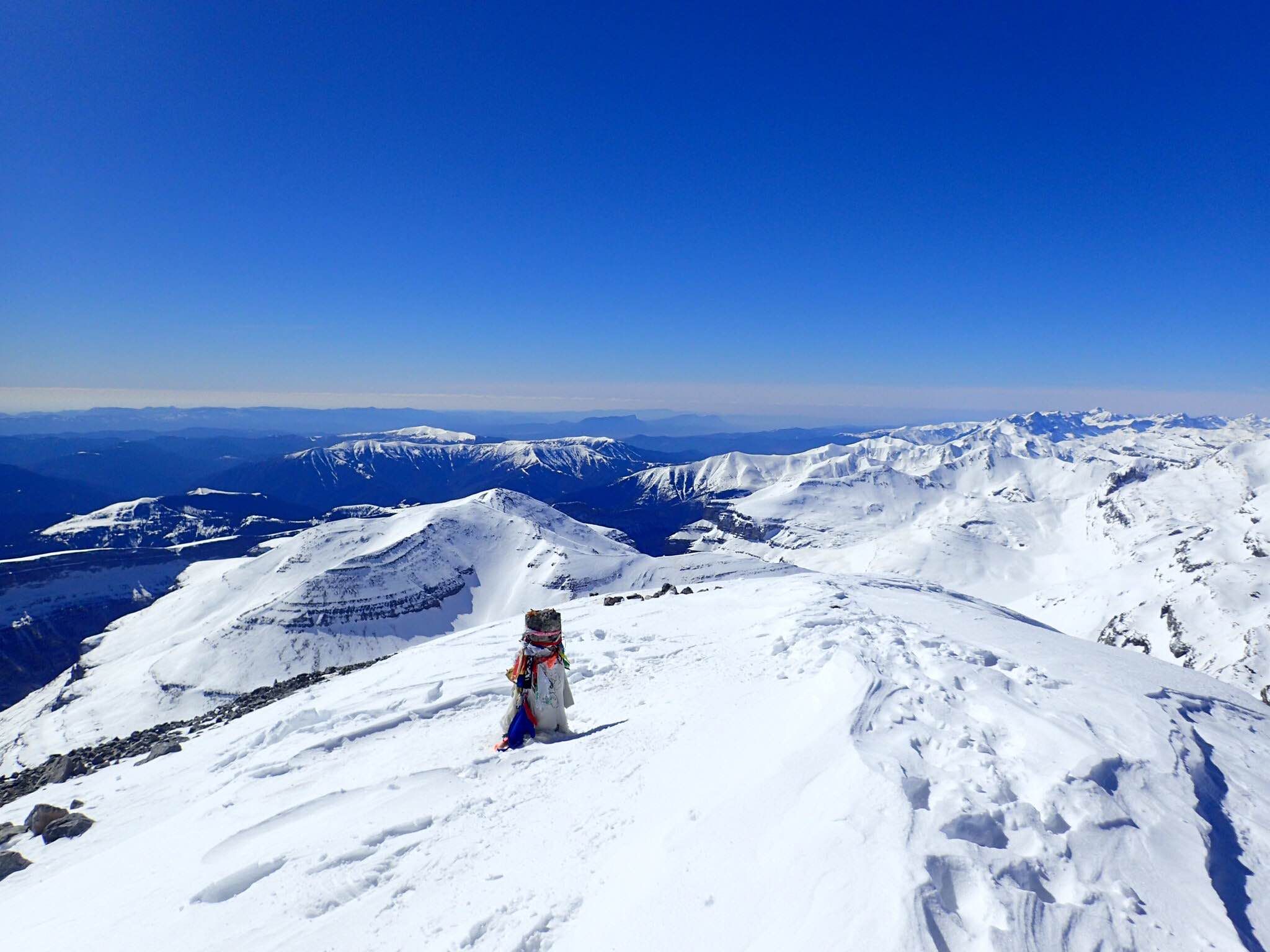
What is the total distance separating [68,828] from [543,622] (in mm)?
8792

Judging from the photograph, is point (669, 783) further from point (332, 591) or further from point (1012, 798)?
point (332, 591)

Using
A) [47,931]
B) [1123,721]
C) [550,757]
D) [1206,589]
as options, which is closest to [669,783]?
[550,757]

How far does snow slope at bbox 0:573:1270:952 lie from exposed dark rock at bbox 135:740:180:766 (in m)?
1.11

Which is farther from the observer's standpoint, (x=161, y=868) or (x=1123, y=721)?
(x=1123, y=721)

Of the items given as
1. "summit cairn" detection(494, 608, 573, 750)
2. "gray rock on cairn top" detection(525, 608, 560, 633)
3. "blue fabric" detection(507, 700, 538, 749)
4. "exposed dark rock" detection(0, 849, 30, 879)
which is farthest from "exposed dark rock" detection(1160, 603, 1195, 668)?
"exposed dark rock" detection(0, 849, 30, 879)

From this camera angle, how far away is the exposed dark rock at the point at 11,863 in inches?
326

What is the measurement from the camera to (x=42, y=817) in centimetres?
966

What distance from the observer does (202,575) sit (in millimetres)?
170625

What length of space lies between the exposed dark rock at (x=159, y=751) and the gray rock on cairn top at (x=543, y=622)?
10604 millimetres

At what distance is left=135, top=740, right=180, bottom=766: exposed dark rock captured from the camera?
13.2 metres

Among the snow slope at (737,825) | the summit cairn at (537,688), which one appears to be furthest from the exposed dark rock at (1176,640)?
the summit cairn at (537,688)

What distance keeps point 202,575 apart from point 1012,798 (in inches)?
8612

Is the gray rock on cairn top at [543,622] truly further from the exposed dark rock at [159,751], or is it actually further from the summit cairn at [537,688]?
the exposed dark rock at [159,751]

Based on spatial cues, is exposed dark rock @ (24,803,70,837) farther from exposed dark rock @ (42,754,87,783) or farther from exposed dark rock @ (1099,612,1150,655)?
exposed dark rock @ (1099,612,1150,655)
